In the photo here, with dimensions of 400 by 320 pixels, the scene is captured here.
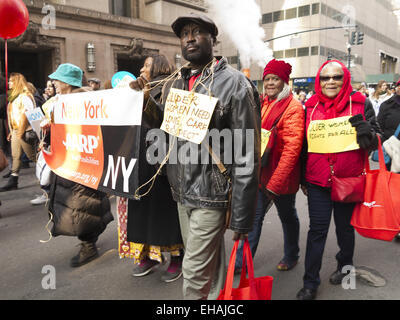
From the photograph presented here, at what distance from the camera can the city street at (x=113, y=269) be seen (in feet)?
9.29

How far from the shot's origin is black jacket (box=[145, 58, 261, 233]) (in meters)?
1.93

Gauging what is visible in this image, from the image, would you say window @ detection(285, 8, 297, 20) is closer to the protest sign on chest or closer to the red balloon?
the red balloon

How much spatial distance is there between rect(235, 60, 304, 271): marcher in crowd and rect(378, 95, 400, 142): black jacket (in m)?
2.09

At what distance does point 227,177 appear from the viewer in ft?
6.57

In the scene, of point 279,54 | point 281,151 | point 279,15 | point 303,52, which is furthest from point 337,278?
point 279,15

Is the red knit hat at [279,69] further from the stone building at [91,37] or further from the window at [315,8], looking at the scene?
the window at [315,8]

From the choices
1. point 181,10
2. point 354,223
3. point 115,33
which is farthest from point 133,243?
point 181,10

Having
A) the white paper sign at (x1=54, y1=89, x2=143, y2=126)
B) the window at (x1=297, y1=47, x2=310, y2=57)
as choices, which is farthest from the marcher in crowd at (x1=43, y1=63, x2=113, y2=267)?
the window at (x1=297, y1=47, x2=310, y2=57)

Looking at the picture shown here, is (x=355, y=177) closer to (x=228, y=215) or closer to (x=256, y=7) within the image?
(x=228, y=215)

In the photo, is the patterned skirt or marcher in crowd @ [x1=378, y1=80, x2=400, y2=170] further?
marcher in crowd @ [x1=378, y1=80, x2=400, y2=170]

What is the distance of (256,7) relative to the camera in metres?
45.1

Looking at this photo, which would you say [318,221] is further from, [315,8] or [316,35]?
[315,8]

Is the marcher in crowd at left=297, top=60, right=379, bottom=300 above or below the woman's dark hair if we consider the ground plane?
below

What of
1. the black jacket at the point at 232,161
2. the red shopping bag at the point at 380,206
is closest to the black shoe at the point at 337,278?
the red shopping bag at the point at 380,206
